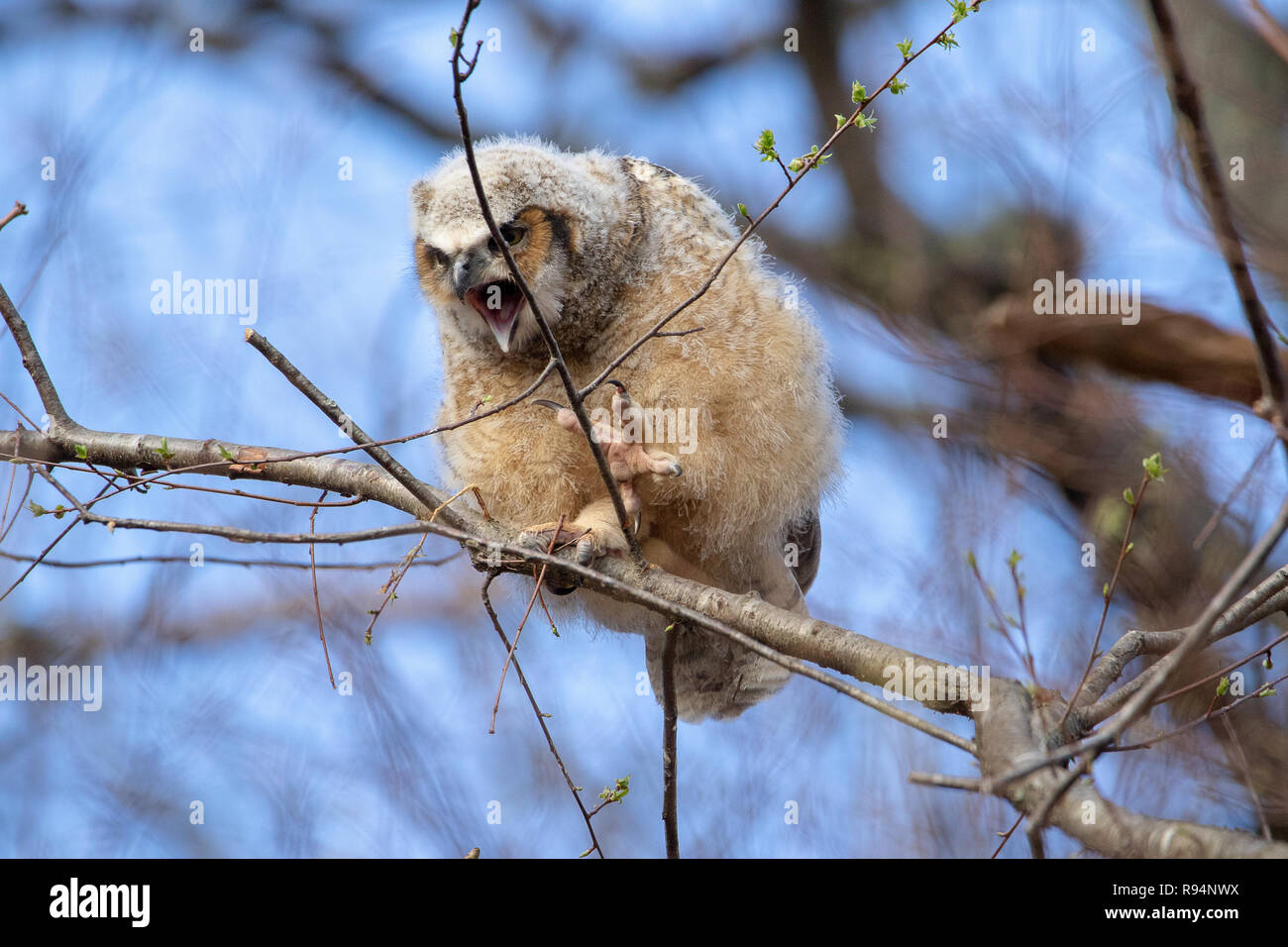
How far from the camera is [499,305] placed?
12.8 feet

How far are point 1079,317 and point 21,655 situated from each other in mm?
6923

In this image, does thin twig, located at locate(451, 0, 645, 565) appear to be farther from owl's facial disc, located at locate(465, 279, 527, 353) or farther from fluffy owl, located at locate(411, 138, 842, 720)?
owl's facial disc, located at locate(465, 279, 527, 353)

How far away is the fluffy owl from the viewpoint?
3930 mm

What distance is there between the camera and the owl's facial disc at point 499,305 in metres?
3.90

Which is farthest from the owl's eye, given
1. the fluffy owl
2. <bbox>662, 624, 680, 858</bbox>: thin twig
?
<bbox>662, 624, 680, 858</bbox>: thin twig

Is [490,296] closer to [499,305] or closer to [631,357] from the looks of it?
[499,305]

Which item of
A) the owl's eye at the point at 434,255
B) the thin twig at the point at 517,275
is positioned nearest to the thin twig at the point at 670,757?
the thin twig at the point at 517,275

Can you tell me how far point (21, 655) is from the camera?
308 inches

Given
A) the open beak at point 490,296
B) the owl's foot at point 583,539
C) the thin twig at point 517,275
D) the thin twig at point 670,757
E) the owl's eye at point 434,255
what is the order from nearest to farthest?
the thin twig at point 517,275 < the thin twig at point 670,757 < the owl's foot at point 583,539 < the open beak at point 490,296 < the owl's eye at point 434,255

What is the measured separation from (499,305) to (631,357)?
474 mm

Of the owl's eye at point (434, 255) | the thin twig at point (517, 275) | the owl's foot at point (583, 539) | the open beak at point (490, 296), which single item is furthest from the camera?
the owl's eye at point (434, 255)

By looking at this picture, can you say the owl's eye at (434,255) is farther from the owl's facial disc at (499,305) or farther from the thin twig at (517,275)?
the thin twig at (517,275)

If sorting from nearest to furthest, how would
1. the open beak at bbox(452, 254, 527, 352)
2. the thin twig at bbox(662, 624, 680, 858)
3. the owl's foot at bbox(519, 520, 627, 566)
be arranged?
the thin twig at bbox(662, 624, 680, 858)
the owl's foot at bbox(519, 520, 627, 566)
the open beak at bbox(452, 254, 527, 352)
